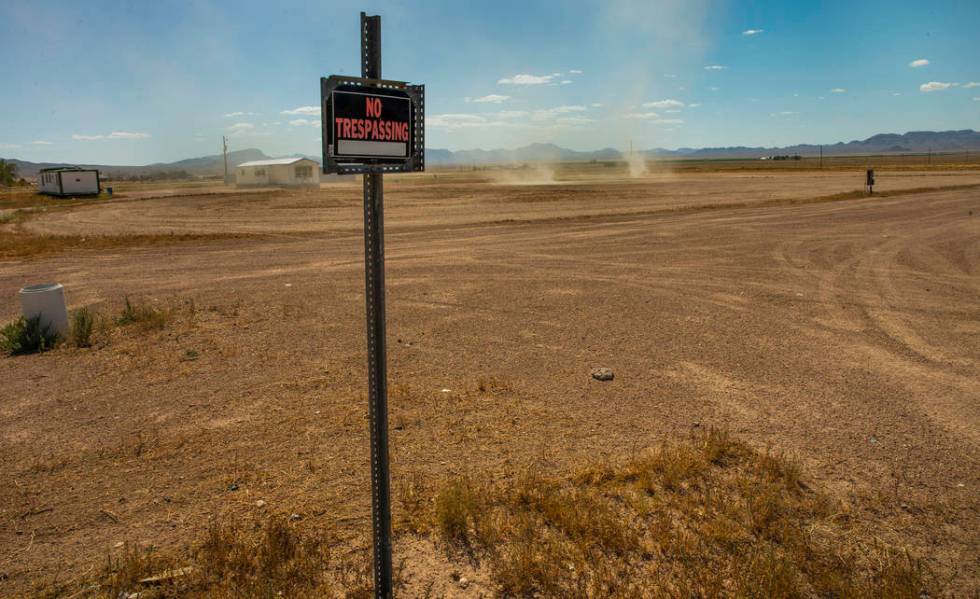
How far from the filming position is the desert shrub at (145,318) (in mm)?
11242

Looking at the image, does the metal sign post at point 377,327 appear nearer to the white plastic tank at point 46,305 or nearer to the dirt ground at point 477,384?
the dirt ground at point 477,384

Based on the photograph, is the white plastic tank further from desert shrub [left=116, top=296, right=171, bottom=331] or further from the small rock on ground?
the small rock on ground

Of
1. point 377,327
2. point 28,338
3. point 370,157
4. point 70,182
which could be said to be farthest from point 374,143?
point 70,182

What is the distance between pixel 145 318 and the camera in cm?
1142

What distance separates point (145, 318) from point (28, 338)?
1672mm

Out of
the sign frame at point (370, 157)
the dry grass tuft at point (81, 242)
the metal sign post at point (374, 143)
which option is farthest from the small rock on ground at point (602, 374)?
the dry grass tuft at point (81, 242)

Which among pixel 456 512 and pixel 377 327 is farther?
pixel 456 512

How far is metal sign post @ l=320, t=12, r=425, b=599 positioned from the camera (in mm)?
3045

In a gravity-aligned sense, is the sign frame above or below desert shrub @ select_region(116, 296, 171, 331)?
above

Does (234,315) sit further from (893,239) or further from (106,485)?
(893,239)

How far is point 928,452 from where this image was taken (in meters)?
6.36

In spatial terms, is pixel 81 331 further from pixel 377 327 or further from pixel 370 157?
pixel 370 157

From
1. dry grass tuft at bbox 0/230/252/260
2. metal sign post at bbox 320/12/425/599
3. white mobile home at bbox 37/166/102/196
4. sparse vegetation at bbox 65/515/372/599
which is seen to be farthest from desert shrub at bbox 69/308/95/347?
white mobile home at bbox 37/166/102/196

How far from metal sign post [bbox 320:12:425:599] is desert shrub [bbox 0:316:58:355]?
8916 millimetres
